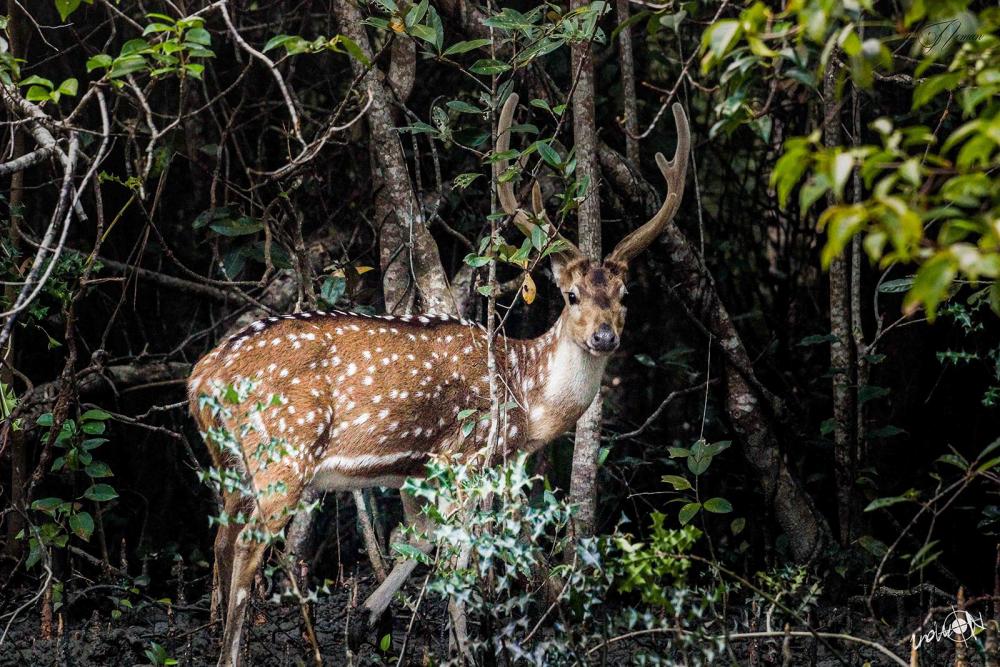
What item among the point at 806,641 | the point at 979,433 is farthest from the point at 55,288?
the point at 979,433

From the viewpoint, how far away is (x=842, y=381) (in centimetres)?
588

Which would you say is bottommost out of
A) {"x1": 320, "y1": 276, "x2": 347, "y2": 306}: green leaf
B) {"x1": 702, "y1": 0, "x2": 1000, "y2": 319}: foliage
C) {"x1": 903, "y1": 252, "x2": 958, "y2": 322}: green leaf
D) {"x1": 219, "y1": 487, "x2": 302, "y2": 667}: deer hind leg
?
{"x1": 219, "y1": 487, "x2": 302, "y2": 667}: deer hind leg

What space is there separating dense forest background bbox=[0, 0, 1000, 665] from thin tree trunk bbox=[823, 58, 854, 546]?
0.02m

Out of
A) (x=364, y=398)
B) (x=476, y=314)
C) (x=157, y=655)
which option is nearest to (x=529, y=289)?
(x=364, y=398)

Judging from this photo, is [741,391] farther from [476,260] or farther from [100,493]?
[100,493]

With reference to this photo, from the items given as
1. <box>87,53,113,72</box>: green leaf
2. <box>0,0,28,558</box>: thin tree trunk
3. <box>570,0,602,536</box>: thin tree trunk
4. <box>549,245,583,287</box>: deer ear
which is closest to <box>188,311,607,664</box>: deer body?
<box>570,0,602,536</box>: thin tree trunk

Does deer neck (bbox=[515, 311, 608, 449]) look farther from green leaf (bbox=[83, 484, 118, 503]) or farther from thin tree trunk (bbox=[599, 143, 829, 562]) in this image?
green leaf (bbox=[83, 484, 118, 503])

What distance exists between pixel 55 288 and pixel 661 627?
128 inches

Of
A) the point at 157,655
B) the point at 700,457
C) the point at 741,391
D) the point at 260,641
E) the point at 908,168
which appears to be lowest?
the point at 260,641

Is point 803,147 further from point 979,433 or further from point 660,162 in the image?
point 979,433

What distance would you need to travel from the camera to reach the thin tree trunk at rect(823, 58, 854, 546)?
5.89 m

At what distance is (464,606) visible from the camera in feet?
→ 15.5

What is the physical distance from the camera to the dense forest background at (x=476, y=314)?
15.4ft

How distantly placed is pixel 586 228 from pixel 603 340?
1.88ft
